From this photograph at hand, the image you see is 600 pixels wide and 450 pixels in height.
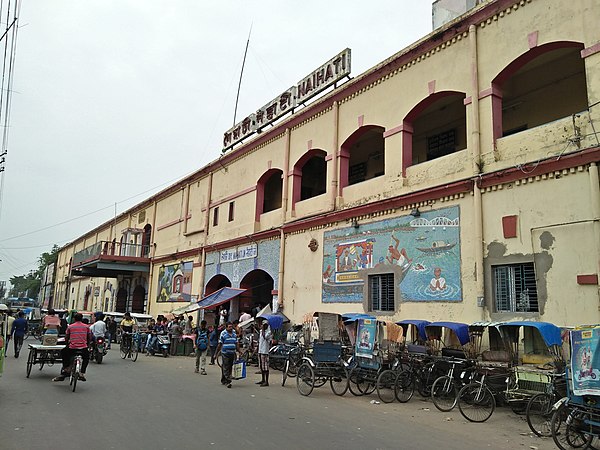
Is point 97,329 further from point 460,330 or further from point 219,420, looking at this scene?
point 460,330

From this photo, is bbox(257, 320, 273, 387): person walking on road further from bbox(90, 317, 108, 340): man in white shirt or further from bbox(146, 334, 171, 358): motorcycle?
bbox(146, 334, 171, 358): motorcycle

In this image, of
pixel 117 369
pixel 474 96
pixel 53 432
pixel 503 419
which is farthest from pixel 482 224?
pixel 117 369

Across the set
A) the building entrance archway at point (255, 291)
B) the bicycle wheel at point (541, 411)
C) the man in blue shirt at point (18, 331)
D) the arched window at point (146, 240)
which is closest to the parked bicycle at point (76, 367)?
the bicycle wheel at point (541, 411)

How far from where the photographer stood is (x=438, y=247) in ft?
43.2

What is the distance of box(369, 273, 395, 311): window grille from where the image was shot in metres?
14.6

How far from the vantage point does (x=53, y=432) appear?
708 centimetres

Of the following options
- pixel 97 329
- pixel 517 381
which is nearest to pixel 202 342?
pixel 97 329

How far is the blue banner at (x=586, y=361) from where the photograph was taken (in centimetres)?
703

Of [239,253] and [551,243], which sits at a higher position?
[239,253]

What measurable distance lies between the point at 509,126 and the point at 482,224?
471 cm

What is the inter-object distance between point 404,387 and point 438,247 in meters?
3.93

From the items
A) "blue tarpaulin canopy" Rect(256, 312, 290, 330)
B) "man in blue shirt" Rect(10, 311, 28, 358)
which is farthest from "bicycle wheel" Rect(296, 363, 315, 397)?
"man in blue shirt" Rect(10, 311, 28, 358)

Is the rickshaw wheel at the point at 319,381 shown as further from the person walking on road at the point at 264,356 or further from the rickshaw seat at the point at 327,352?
the person walking on road at the point at 264,356

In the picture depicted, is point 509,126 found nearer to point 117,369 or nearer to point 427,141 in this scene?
point 427,141
